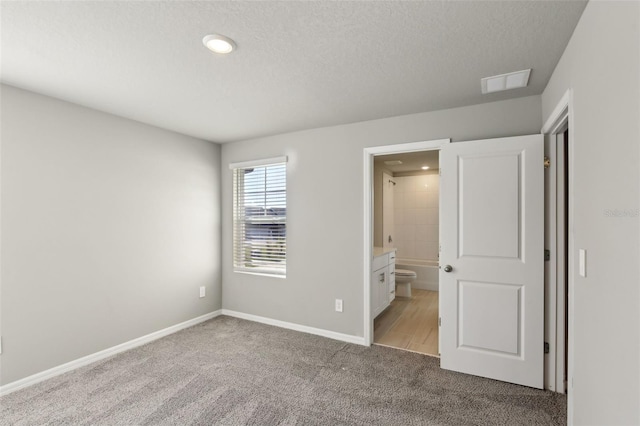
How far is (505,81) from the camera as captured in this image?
231 cm

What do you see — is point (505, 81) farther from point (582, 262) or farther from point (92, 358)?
point (92, 358)

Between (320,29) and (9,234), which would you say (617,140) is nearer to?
(320,29)

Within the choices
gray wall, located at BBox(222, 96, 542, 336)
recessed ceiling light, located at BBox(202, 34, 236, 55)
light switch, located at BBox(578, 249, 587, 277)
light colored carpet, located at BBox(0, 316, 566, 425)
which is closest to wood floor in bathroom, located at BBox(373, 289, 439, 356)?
light colored carpet, located at BBox(0, 316, 566, 425)

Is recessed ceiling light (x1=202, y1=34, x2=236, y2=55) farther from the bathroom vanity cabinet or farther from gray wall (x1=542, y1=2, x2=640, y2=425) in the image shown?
the bathroom vanity cabinet

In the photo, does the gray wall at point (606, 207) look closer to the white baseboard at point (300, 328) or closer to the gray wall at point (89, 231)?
the white baseboard at point (300, 328)

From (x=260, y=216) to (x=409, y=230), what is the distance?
11.4 feet

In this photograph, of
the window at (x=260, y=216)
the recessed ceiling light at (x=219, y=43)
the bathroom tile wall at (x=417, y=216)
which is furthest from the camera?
the bathroom tile wall at (x=417, y=216)

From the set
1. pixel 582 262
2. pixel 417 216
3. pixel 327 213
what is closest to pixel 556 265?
pixel 582 262

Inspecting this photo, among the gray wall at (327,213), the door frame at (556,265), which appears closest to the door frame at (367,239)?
the gray wall at (327,213)

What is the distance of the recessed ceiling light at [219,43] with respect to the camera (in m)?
1.76

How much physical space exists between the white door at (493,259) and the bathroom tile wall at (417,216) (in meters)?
3.47

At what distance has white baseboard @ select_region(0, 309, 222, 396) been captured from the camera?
7.91ft

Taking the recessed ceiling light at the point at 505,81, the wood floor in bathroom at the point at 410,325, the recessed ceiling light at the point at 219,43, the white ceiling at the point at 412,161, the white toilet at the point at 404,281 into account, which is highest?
the recessed ceiling light at the point at 219,43

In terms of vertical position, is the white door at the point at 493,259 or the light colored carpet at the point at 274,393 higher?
the white door at the point at 493,259
